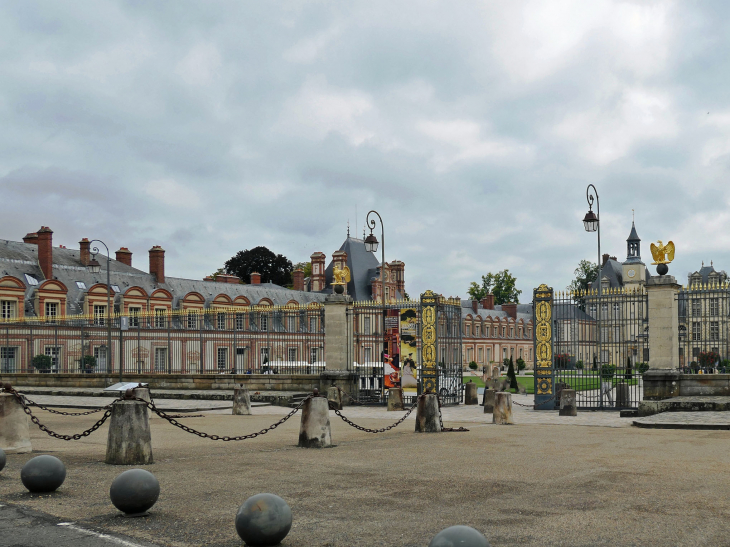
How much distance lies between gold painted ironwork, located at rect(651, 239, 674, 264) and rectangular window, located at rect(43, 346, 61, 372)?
22753mm

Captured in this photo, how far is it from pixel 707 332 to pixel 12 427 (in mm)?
15814

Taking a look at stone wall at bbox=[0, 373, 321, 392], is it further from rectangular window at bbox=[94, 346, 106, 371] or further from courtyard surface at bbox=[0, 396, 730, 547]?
courtyard surface at bbox=[0, 396, 730, 547]

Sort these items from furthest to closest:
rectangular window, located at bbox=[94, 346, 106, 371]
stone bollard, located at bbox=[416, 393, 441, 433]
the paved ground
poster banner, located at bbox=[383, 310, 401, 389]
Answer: rectangular window, located at bbox=[94, 346, 106, 371]
poster banner, located at bbox=[383, 310, 401, 389]
stone bollard, located at bbox=[416, 393, 441, 433]
the paved ground

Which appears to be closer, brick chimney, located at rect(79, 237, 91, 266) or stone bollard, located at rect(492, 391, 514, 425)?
stone bollard, located at rect(492, 391, 514, 425)

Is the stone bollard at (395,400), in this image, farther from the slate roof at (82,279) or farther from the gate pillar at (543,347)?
the slate roof at (82,279)

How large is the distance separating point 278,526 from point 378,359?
17924 mm

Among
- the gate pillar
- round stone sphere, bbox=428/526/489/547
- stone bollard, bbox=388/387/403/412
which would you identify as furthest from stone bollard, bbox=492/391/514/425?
round stone sphere, bbox=428/526/489/547

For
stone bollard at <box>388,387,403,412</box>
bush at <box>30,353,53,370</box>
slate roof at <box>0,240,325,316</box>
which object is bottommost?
stone bollard at <box>388,387,403,412</box>

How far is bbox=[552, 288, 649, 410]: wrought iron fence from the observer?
1953 centimetres

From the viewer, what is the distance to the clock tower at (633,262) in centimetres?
8831

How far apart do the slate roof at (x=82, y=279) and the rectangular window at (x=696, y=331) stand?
37.5m

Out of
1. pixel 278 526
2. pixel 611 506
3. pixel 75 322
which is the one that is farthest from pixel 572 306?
pixel 75 322

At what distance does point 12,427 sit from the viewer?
10.4 m

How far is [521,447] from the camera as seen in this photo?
1134 centimetres
